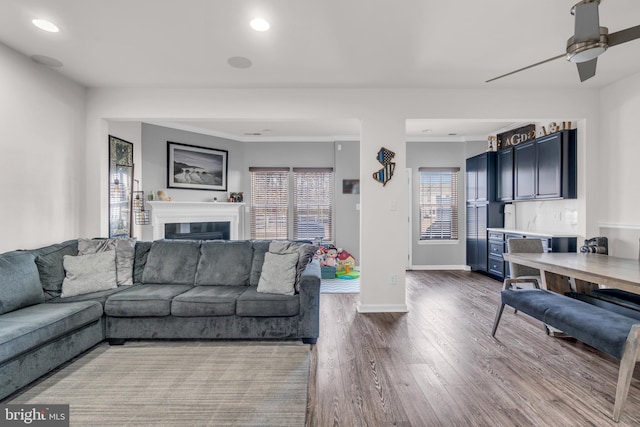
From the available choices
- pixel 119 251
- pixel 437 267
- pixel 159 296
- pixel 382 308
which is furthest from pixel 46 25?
pixel 437 267

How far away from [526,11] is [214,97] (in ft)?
10.4

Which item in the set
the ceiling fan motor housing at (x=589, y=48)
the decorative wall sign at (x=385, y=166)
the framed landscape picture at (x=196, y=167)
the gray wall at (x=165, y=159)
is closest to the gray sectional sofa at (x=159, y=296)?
the decorative wall sign at (x=385, y=166)

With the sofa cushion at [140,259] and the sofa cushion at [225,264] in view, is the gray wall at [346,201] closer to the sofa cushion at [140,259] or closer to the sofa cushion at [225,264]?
the sofa cushion at [225,264]

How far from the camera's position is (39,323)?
7.00ft

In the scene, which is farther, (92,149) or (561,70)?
(92,149)

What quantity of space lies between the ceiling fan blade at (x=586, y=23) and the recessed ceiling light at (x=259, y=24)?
2049 millimetres

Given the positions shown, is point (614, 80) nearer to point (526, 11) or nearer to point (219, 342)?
point (526, 11)

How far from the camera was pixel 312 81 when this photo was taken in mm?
3496

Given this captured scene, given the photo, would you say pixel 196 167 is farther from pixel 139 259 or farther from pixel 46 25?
pixel 46 25

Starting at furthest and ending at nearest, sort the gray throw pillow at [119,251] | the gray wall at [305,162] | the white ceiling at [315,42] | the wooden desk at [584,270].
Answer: the gray wall at [305,162] → the gray throw pillow at [119,251] → the white ceiling at [315,42] → the wooden desk at [584,270]

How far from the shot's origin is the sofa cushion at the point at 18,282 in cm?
236

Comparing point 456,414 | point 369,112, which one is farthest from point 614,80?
point 456,414

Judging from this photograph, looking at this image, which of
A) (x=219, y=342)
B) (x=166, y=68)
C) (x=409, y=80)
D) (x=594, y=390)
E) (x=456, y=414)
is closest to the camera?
(x=456, y=414)

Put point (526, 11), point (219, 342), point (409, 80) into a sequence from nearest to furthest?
point (526, 11), point (219, 342), point (409, 80)
